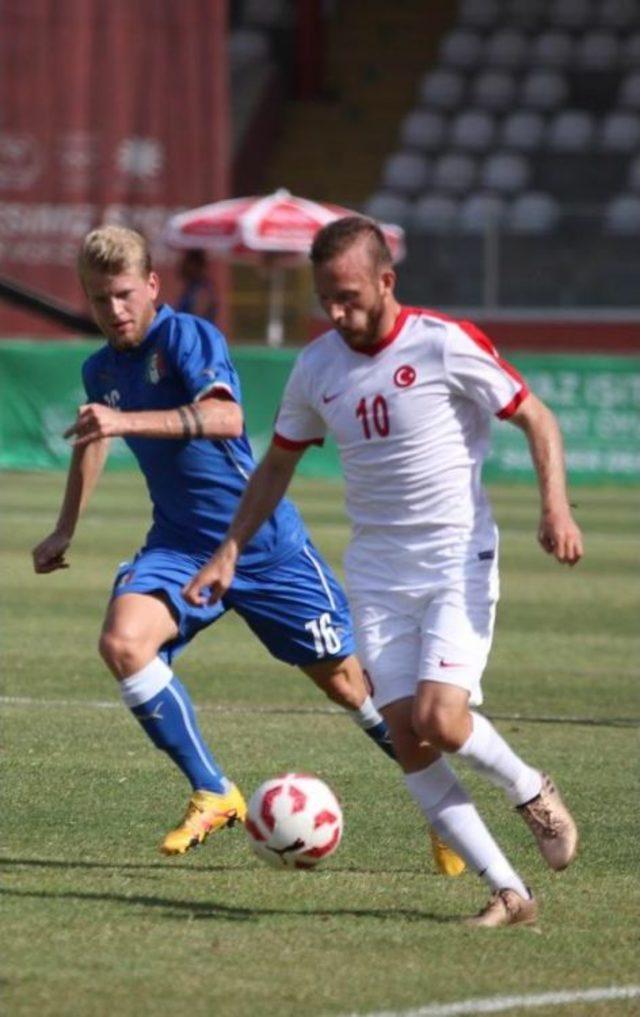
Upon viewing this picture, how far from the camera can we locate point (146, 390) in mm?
7934

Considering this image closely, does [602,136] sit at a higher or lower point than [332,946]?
lower

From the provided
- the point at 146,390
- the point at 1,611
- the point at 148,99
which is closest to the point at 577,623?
the point at 1,611

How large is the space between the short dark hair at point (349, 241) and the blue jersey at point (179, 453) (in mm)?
1308

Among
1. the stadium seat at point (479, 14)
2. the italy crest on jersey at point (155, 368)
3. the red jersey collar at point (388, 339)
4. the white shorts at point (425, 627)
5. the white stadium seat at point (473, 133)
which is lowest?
the white stadium seat at point (473, 133)

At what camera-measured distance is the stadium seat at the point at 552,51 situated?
38500 mm

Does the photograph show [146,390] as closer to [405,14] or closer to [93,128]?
[93,128]

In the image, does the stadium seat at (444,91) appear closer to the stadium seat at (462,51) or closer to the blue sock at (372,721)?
the stadium seat at (462,51)

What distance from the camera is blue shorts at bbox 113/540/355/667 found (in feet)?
25.9

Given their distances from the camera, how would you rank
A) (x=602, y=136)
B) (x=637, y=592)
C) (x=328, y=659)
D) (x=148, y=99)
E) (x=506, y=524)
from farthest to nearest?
1. (x=602, y=136)
2. (x=148, y=99)
3. (x=506, y=524)
4. (x=637, y=592)
5. (x=328, y=659)

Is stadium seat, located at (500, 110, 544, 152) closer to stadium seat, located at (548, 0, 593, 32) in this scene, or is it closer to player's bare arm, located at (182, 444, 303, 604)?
stadium seat, located at (548, 0, 593, 32)

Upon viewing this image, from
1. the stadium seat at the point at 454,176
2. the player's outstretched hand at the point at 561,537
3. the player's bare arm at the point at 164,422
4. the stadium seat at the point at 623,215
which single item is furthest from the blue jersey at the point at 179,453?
the stadium seat at the point at 454,176

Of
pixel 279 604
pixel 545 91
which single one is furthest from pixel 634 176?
pixel 279 604

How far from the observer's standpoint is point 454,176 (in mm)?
36156

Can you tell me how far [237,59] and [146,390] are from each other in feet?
104
